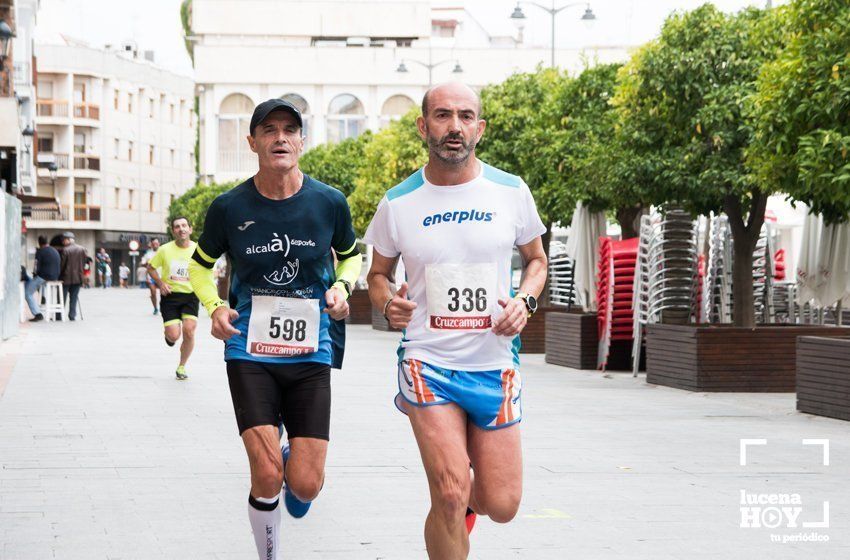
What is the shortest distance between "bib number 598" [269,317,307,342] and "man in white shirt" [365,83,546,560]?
88 cm

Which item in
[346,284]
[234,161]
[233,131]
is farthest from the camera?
[234,161]

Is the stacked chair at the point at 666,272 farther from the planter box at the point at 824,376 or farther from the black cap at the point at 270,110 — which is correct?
the black cap at the point at 270,110

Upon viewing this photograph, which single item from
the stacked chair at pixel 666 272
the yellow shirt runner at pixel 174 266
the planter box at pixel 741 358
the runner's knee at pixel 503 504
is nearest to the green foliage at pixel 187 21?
the stacked chair at pixel 666 272

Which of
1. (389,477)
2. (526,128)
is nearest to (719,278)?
(526,128)

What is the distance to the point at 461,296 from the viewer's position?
225 inches

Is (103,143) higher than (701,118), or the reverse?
(103,143)

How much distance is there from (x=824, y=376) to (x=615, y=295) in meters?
6.67

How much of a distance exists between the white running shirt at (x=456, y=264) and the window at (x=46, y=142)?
3896 inches

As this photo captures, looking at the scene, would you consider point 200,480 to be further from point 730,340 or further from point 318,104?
point 318,104

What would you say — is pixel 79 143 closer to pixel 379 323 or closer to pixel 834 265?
pixel 379 323

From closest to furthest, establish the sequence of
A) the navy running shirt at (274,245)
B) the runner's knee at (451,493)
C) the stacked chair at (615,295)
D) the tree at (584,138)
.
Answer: the runner's knee at (451,493) → the navy running shirt at (274,245) → the stacked chair at (615,295) → the tree at (584,138)

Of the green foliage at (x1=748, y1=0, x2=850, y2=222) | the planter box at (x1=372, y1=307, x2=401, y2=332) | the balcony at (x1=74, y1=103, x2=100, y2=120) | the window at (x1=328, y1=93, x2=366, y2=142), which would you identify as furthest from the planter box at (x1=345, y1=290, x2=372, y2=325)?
the balcony at (x1=74, y1=103, x2=100, y2=120)

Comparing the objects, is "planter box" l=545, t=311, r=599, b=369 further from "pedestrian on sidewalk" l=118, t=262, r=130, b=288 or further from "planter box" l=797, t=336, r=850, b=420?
"pedestrian on sidewalk" l=118, t=262, r=130, b=288

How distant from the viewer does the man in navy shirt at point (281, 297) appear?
6586 millimetres
